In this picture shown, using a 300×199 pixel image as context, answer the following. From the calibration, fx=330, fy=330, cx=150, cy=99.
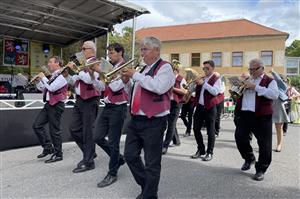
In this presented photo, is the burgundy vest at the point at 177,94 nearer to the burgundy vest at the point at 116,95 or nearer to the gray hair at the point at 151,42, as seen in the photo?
the burgundy vest at the point at 116,95

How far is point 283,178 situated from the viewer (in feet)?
17.0

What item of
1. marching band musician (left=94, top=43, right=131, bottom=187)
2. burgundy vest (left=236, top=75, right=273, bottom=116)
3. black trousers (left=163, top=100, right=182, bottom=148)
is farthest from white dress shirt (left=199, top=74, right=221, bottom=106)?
marching band musician (left=94, top=43, right=131, bottom=187)

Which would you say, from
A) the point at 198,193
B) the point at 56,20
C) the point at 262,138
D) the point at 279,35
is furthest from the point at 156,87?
the point at 279,35

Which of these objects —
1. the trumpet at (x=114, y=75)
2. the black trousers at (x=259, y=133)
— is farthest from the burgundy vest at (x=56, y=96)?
the black trousers at (x=259, y=133)

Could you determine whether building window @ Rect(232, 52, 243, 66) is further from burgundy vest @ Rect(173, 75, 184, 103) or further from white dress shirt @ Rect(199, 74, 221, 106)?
white dress shirt @ Rect(199, 74, 221, 106)

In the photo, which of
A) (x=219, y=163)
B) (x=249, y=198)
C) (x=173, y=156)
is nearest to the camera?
(x=249, y=198)

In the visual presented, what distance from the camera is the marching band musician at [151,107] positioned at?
3.54 m

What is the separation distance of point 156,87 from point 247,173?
9.15ft

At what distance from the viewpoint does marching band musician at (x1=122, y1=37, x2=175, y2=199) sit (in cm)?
354

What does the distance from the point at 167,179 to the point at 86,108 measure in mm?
1654

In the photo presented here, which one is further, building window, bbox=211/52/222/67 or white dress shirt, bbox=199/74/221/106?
building window, bbox=211/52/222/67

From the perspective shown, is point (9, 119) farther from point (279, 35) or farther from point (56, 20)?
point (279, 35)

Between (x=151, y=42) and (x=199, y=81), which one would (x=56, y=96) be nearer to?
(x=199, y=81)

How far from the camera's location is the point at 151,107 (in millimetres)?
3566
